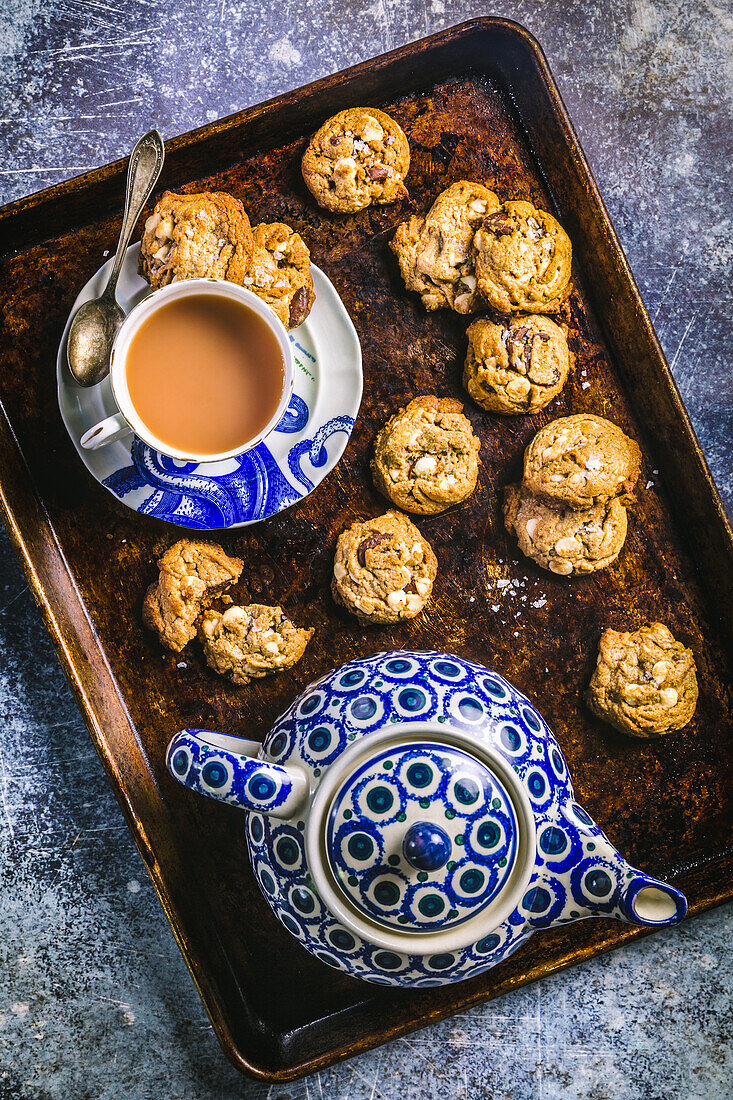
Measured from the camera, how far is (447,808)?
42.1 inches

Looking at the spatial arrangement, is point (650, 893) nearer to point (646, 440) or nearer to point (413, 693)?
point (413, 693)

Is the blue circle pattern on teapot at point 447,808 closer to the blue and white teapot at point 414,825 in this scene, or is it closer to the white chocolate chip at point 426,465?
the blue and white teapot at point 414,825

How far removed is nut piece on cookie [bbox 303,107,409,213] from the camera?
146 cm

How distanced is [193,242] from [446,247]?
0.46m

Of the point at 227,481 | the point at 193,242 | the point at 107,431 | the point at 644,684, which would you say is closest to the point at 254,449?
the point at 227,481

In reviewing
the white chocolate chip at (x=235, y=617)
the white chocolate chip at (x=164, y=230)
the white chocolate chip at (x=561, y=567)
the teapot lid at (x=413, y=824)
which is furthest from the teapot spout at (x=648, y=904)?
the white chocolate chip at (x=164, y=230)

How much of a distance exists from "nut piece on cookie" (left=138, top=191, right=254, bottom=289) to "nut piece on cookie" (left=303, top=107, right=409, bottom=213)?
7.1 inches

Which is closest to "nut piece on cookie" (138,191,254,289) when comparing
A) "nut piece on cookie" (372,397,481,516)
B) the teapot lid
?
"nut piece on cookie" (372,397,481,516)

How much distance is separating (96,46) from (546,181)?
41.4 inches

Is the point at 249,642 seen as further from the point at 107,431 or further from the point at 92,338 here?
the point at 92,338

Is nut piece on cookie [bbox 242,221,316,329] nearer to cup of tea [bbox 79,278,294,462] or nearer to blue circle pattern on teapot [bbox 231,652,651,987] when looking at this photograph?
cup of tea [bbox 79,278,294,462]

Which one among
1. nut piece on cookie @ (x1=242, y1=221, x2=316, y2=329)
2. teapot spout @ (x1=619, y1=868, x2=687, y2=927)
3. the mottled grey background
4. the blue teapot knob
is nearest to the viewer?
the blue teapot knob

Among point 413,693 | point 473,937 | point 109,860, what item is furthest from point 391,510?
point 109,860

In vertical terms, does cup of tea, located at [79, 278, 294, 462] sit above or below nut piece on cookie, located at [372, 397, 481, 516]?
above
